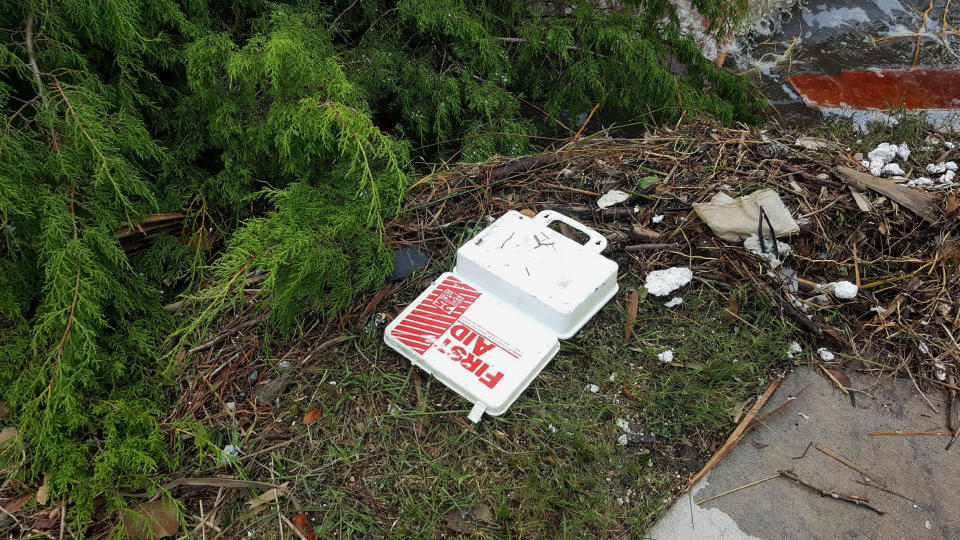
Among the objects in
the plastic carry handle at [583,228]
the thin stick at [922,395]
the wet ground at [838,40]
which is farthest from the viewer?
the wet ground at [838,40]

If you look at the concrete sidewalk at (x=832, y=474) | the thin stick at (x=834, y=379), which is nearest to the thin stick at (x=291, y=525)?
the concrete sidewalk at (x=832, y=474)

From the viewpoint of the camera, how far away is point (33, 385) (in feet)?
7.14

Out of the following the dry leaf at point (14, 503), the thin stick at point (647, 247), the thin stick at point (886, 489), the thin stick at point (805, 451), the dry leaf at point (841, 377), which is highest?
the thin stick at point (647, 247)

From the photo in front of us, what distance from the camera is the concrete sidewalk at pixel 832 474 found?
84.8 inches

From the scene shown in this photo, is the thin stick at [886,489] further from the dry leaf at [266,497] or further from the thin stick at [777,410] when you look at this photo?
the dry leaf at [266,497]

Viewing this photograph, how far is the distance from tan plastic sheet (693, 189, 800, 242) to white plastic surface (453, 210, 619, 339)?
553 mm

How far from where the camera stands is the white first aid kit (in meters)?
2.42

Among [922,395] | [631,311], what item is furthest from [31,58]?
[922,395]

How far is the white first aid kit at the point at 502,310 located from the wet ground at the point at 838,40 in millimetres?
3292

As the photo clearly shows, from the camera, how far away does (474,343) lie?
2.50 metres

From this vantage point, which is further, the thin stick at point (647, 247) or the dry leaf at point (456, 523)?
the thin stick at point (647, 247)

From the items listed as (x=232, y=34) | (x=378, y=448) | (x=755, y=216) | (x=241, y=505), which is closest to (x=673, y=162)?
(x=755, y=216)

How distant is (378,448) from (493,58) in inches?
84.5

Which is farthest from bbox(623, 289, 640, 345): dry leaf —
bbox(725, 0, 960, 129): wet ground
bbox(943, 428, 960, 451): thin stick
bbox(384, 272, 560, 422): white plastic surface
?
bbox(725, 0, 960, 129): wet ground
